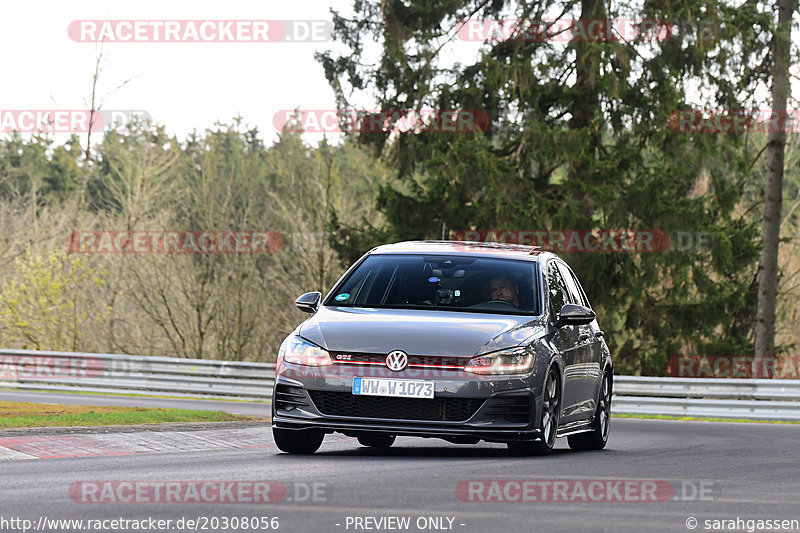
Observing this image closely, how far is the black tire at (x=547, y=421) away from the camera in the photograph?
1040 centimetres

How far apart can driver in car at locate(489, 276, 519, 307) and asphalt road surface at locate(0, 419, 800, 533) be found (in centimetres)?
132

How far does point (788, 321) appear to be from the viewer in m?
52.6

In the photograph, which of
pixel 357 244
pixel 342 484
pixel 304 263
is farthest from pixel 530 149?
pixel 342 484

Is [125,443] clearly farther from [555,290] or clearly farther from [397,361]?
[555,290]

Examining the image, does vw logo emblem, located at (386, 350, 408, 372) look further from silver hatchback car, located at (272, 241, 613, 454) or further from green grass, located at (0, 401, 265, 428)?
green grass, located at (0, 401, 265, 428)

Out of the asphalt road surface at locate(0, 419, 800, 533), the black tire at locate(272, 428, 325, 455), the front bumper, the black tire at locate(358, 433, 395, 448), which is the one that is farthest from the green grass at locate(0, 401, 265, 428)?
the front bumper

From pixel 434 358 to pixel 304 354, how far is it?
1.04 m

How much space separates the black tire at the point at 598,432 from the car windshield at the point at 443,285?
2053 millimetres

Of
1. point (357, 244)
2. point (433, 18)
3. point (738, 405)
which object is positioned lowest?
point (738, 405)

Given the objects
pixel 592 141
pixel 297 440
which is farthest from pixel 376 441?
pixel 592 141

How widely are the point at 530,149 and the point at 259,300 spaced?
64.4 feet

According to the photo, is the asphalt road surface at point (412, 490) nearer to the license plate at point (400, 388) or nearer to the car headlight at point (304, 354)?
the license plate at point (400, 388)

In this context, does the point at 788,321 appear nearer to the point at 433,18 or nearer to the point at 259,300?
the point at 259,300

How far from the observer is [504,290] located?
37.0 ft
